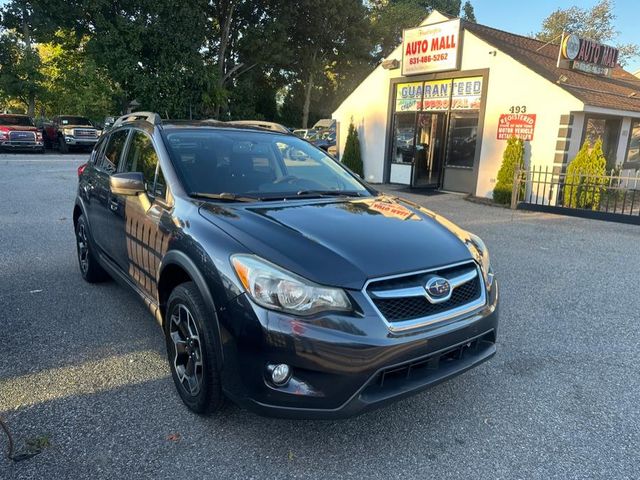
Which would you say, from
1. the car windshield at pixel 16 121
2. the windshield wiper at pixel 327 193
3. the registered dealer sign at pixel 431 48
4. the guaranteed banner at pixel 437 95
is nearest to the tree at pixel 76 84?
the car windshield at pixel 16 121

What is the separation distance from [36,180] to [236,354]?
13.7 m

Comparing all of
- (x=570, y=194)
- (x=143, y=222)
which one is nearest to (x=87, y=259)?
(x=143, y=222)

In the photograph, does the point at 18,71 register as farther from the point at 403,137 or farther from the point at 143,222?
the point at 143,222

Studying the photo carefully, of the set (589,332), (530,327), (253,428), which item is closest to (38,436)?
(253,428)

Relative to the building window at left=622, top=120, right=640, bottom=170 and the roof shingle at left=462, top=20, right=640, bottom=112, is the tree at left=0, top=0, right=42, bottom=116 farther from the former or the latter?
the building window at left=622, top=120, right=640, bottom=170

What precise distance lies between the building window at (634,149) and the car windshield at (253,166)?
13.7 m

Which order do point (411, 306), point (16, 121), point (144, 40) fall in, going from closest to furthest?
point (411, 306), point (16, 121), point (144, 40)

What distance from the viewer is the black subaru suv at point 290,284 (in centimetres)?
226

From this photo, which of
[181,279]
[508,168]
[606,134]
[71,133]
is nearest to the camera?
[181,279]

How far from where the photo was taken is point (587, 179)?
1009cm

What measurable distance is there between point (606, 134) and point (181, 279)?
14.0 m

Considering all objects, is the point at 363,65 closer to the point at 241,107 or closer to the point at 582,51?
the point at 241,107

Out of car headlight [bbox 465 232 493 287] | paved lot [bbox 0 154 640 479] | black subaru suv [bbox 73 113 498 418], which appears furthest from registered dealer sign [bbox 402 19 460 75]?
car headlight [bbox 465 232 493 287]

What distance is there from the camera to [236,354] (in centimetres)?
235
